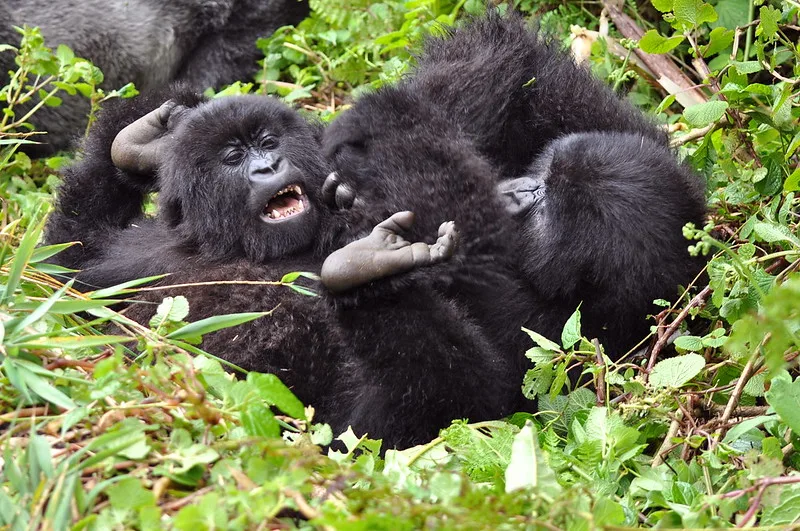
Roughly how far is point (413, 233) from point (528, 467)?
→ 0.87 meters

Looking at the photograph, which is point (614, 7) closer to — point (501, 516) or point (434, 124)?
point (434, 124)

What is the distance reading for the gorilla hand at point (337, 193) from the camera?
9.02ft

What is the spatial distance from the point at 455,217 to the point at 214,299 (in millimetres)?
787

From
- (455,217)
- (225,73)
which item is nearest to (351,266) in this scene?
(455,217)

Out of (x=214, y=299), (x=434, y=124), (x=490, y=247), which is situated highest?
(x=434, y=124)

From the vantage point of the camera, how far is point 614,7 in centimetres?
426

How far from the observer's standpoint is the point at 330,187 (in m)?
2.79

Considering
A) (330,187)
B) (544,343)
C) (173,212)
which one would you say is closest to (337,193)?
(330,187)

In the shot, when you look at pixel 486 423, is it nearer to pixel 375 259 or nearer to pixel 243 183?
pixel 375 259

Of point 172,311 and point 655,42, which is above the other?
point 655,42

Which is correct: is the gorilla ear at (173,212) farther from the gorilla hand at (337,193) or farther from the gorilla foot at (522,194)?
the gorilla foot at (522,194)

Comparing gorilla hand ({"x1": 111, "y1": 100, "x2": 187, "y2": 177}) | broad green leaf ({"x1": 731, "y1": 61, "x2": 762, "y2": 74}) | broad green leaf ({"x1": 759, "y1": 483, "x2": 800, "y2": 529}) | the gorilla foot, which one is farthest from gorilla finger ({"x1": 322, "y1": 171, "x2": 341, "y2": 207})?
broad green leaf ({"x1": 759, "y1": 483, "x2": 800, "y2": 529})

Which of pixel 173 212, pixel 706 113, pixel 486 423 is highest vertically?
pixel 706 113

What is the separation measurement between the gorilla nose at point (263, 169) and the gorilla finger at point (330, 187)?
0.18 metres
